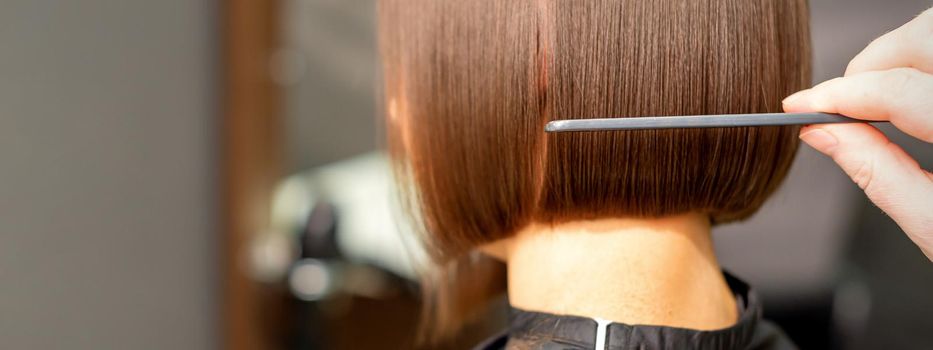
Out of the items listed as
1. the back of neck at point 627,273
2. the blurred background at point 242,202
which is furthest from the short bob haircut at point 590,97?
the blurred background at point 242,202

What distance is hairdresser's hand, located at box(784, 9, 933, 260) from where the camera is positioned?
458 millimetres

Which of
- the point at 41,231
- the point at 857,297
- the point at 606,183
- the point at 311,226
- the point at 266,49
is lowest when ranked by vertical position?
the point at 857,297

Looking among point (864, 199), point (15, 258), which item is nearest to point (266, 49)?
point (15, 258)

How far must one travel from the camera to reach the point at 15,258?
3.30 ft

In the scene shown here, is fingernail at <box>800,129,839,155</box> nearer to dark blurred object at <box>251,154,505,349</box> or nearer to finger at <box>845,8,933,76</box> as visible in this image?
finger at <box>845,8,933,76</box>

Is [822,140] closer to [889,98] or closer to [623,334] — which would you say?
[889,98]

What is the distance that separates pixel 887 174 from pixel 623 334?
22 centimetres

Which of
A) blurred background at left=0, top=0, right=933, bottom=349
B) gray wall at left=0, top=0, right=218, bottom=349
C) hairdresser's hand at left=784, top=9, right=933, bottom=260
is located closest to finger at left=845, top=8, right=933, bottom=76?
hairdresser's hand at left=784, top=9, right=933, bottom=260

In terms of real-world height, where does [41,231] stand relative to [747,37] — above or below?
below

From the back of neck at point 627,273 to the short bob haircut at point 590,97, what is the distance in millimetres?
14

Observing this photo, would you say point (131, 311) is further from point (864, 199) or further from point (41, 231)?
point (864, 199)

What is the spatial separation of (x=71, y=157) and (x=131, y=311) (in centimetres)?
27

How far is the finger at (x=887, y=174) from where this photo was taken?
18.9 inches

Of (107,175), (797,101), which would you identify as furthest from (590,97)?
(107,175)
